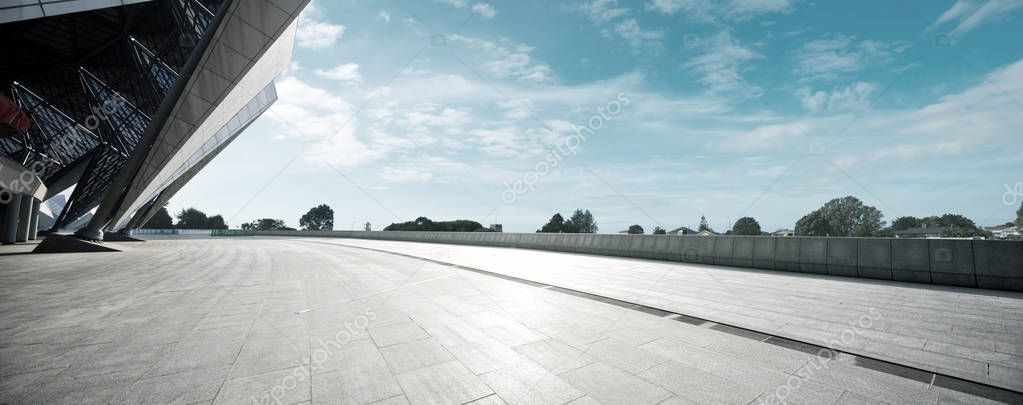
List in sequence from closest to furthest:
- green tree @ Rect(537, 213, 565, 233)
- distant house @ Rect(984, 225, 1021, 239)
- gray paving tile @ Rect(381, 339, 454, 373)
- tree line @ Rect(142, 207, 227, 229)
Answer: gray paving tile @ Rect(381, 339, 454, 373) < distant house @ Rect(984, 225, 1021, 239) < green tree @ Rect(537, 213, 565, 233) < tree line @ Rect(142, 207, 227, 229)

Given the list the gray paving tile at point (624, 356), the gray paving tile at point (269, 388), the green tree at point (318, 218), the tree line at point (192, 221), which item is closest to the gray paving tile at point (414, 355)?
the gray paving tile at point (269, 388)

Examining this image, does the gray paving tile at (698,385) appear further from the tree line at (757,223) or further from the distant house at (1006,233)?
the tree line at (757,223)

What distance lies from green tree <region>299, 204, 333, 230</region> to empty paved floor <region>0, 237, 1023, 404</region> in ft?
483

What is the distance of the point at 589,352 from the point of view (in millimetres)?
4715

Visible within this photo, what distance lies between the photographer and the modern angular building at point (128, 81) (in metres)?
15.9

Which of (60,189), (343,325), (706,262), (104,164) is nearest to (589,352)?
(343,325)

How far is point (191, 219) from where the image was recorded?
487 ft

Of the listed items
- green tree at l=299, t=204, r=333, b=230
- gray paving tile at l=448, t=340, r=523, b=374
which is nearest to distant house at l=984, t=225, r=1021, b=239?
gray paving tile at l=448, t=340, r=523, b=374

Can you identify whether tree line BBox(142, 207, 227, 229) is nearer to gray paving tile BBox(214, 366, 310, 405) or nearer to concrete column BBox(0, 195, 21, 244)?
concrete column BBox(0, 195, 21, 244)

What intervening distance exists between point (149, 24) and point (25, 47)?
7.65 metres

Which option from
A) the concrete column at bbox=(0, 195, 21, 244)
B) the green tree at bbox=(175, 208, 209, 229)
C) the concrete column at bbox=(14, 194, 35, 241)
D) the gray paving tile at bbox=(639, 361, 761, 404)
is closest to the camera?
the gray paving tile at bbox=(639, 361, 761, 404)

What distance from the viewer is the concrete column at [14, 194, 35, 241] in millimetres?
29812

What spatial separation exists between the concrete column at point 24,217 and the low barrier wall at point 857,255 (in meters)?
43.7

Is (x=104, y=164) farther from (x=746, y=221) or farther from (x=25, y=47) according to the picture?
(x=746, y=221)
